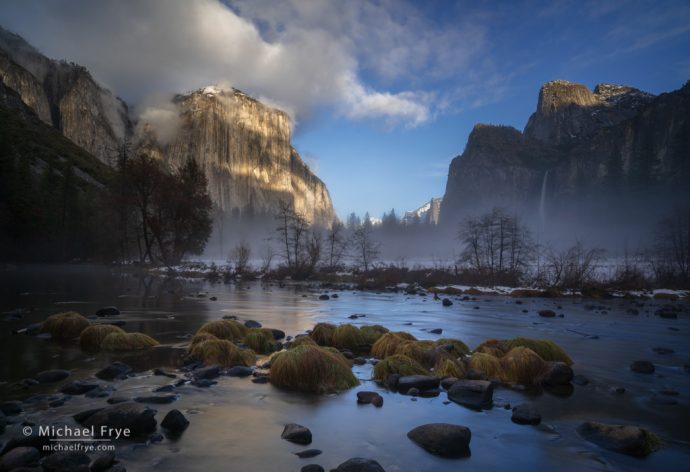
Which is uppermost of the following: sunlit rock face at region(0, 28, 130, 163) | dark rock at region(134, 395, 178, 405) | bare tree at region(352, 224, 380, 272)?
sunlit rock face at region(0, 28, 130, 163)

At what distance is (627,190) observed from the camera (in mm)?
124750

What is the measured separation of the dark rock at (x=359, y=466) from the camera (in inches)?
173

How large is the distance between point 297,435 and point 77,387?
13.3 ft

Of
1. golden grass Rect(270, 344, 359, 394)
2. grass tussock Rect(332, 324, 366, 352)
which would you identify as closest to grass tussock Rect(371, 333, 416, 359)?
grass tussock Rect(332, 324, 366, 352)

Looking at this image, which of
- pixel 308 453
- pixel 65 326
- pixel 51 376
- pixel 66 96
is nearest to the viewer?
pixel 308 453

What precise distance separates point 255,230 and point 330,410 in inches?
7014

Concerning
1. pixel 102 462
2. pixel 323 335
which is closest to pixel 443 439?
pixel 102 462

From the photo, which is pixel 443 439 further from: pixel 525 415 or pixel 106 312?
pixel 106 312

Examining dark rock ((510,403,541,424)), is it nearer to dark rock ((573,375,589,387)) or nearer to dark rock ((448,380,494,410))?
dark rock ((448,380,494,410))

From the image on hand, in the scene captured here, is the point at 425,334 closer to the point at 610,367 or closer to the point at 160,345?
the point at 610,367

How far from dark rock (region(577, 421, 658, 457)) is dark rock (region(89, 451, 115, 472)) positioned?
19.6 ft

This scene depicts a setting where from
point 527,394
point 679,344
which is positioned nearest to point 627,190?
point 679,344

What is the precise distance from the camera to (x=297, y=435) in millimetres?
5395

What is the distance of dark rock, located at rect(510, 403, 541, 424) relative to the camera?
245 inches
